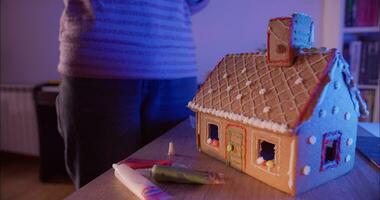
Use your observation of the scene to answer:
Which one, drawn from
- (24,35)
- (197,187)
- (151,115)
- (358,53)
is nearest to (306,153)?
(197,187)

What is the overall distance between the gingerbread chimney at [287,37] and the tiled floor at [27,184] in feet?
4.75

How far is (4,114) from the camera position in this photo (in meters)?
2.08

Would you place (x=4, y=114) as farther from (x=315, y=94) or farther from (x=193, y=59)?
(x=315, y=94)

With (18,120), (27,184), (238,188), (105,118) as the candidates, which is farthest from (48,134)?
Answer: (238,188)

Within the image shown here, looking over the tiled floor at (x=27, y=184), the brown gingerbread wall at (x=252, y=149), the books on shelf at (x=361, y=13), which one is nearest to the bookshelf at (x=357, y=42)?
the books on shelf at (x=361, y=13)

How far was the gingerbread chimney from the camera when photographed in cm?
48

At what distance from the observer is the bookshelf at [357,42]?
47.6 inches

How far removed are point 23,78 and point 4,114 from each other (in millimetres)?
291

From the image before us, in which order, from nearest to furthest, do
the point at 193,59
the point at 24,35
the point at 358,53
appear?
the point at 193,59
the point at 358,53
the point at 24,35

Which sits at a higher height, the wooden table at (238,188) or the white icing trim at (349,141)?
the white icing trim at (349,141)

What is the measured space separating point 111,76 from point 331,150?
48cm

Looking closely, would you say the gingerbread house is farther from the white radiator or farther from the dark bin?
the white radiator

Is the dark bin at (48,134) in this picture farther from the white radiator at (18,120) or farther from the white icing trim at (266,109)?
the white icing trim at (266,109)

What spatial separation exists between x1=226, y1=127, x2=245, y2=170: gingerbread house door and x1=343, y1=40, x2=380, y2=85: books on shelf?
981 mm
